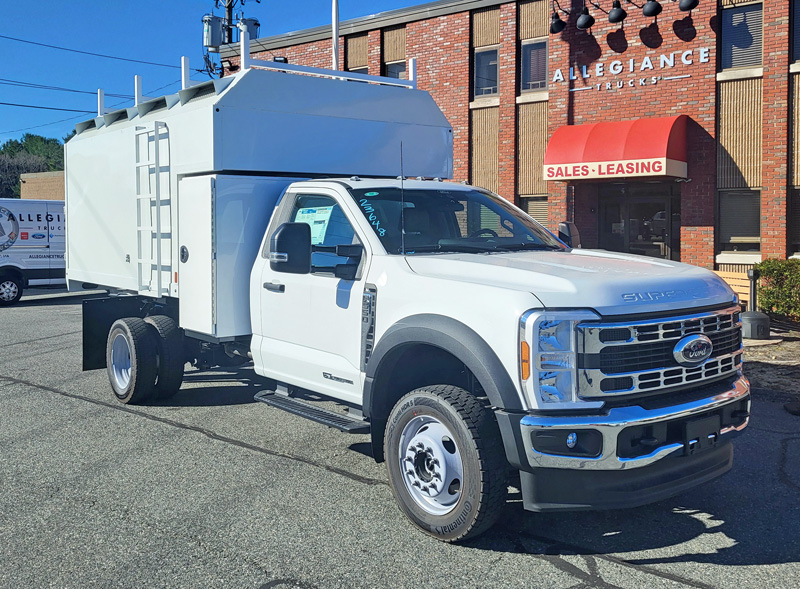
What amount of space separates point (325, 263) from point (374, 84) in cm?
268

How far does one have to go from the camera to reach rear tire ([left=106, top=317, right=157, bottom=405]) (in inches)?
295

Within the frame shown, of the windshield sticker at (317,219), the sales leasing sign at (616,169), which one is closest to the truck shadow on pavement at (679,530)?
the windshield sticker at (317,219)

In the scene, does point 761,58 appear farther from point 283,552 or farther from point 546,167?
point 283,552

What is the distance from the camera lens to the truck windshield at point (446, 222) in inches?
213

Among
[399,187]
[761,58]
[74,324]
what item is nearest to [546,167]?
[761,58]

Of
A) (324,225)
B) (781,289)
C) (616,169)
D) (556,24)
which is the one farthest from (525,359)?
(556,24)

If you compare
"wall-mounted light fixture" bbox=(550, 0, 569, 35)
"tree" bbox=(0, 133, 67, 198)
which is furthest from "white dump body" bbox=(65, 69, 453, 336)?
"tree" bbox=(0, 133, 67, 198)

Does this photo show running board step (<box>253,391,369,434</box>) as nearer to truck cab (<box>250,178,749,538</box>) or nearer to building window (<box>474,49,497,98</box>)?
truck cab (<box>250,178,749,538</box>)

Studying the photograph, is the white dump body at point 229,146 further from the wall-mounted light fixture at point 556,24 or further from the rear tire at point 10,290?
the rear tire at point 10,290

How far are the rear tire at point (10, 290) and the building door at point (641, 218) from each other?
14.1 meters

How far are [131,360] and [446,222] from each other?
366cm

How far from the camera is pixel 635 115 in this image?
17.5 metres

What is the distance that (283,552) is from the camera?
14.1ft

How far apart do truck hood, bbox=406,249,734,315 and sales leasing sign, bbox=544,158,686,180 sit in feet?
37.9
